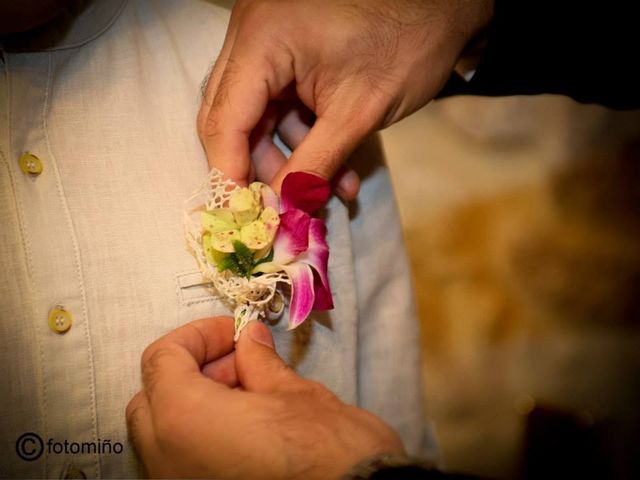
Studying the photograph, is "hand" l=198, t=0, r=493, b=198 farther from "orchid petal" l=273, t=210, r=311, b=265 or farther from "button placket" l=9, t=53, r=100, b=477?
"button placket" l=9, t=53, r=100, b=477

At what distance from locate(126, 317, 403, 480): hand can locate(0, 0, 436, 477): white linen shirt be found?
8cm

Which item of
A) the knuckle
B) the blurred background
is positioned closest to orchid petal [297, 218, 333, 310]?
the knuckle

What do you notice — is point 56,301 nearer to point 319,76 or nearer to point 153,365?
point 153,365

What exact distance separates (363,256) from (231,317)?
304mm

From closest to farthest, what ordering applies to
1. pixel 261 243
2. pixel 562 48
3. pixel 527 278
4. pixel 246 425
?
pixel 246 425 < pixel 261 243 < pixel 562 48 < pixel 527 278

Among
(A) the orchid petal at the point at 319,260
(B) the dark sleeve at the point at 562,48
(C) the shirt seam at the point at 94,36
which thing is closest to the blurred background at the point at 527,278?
(B) the dark sleeve at the point at 562,48

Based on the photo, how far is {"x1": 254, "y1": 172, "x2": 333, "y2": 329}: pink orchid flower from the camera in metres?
0.76

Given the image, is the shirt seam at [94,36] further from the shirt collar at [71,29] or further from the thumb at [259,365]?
the thumb at [259,365]

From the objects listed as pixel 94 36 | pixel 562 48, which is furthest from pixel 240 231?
pixel 562 48

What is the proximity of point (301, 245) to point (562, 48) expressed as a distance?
71 centimetres

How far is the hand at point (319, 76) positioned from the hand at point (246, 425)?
289 mm

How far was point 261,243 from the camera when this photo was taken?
733mm

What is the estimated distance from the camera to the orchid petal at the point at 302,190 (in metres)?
0.76

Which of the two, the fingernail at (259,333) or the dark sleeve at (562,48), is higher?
the dark sleeve at (562,48)
